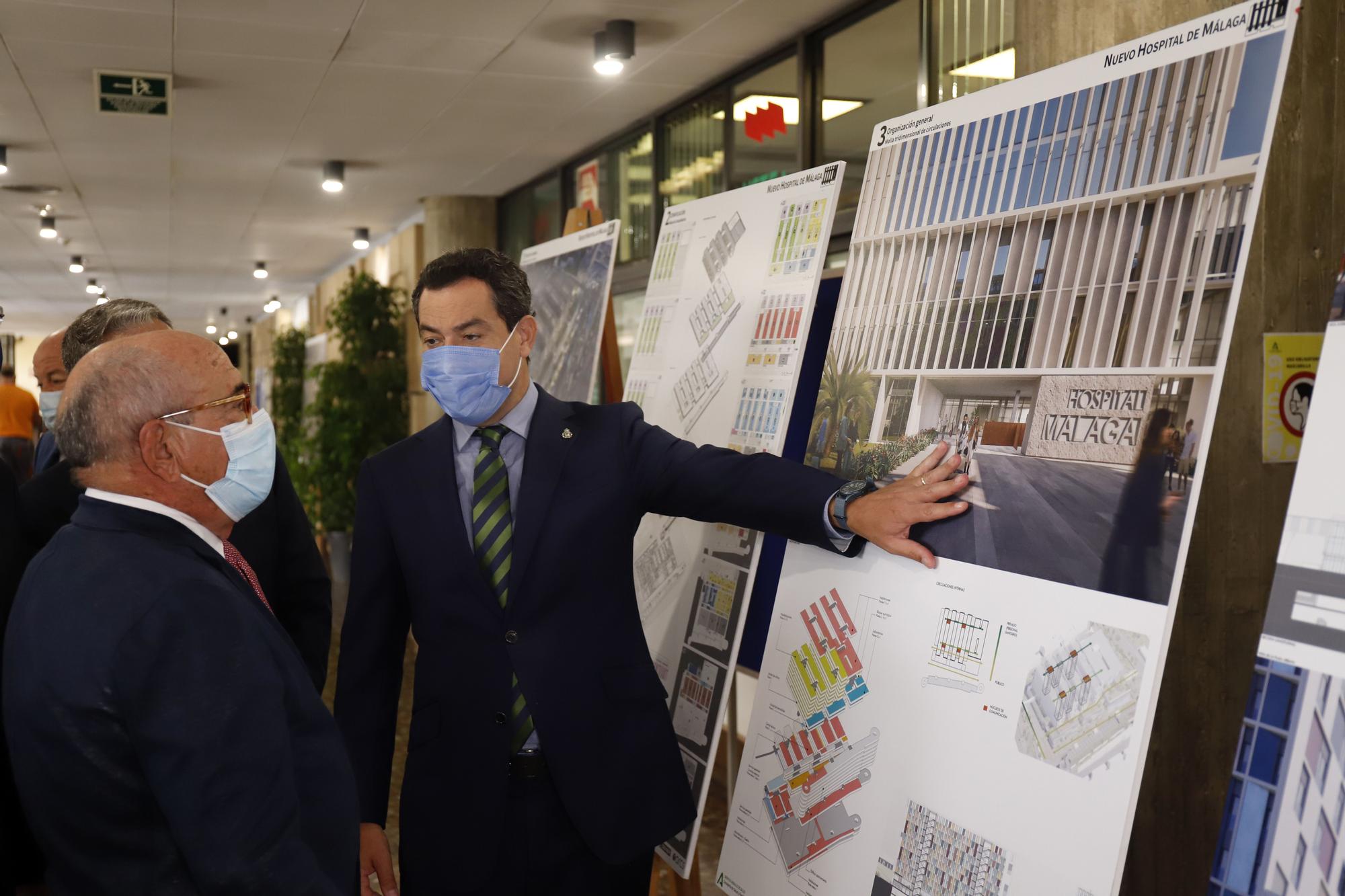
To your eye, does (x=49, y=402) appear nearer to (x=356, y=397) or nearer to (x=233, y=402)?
(x=233, y=402)

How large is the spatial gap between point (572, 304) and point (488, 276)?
4.36 feet

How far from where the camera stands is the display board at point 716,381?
7.53 ft

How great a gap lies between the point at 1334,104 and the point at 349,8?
3.34 metres

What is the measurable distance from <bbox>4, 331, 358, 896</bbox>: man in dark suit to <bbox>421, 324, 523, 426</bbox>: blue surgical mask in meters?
0.61

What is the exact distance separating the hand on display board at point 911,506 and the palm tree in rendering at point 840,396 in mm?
188

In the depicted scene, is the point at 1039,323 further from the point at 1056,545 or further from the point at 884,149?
the point at 884,149

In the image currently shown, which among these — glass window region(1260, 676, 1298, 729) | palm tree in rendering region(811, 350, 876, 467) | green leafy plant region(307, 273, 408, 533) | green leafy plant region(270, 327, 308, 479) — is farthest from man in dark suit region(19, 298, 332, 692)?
green leafy plant region(270, 327, 308, 479)

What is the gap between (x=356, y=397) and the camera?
892 centimetres

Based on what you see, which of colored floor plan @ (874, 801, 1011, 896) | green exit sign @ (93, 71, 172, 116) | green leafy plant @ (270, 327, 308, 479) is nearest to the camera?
colored floor plan @ (874, 801, 1011, 896)

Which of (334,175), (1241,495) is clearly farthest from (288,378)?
(1241,495)

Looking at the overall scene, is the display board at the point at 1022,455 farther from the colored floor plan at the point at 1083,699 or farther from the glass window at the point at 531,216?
the glass window at the point at 531,216

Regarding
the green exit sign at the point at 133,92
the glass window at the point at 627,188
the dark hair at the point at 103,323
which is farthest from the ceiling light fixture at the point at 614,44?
the dark hair at the point at 103,323

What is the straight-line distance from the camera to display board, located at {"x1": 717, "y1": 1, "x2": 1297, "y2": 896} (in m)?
1.40

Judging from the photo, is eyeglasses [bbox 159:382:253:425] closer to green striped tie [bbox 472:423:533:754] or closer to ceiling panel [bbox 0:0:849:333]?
green striped tie [bbox 472:423:533:754]
